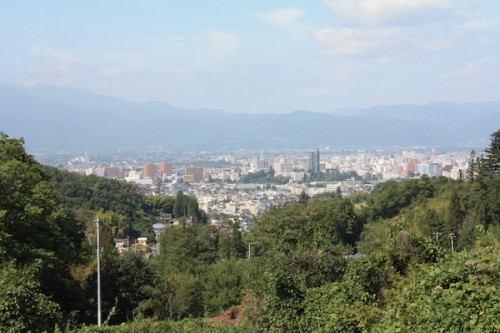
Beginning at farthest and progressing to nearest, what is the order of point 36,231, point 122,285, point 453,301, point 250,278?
point 122,285 < point 250,278 < point 36,231 < point 453,301

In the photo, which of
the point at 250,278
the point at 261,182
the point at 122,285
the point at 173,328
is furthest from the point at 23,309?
the point at 261,182

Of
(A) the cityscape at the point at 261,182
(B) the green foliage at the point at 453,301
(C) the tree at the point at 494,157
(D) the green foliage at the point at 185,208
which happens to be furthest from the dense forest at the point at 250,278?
(A) the cityscape at the point at 261,182

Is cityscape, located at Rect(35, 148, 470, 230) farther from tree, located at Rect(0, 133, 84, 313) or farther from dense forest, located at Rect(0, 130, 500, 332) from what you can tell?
tree, located at Rect(0, 133, 84, 313)

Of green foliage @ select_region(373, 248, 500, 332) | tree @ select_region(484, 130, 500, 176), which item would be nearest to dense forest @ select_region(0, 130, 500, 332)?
green foliage @ select_region(373, 248, 500, 332)

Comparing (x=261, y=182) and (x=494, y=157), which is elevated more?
(x=494, y=157)

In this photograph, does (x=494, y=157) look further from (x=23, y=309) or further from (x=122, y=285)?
(x=23, y=309)

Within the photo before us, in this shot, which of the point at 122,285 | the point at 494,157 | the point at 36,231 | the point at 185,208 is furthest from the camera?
the point at 185,208

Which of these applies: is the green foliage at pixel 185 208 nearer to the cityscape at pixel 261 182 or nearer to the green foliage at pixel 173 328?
the cityscape at pixel 261 182

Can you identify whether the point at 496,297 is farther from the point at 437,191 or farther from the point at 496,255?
the point at 437,191

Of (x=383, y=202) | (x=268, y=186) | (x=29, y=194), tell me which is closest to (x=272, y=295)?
(x=29, y=194)
